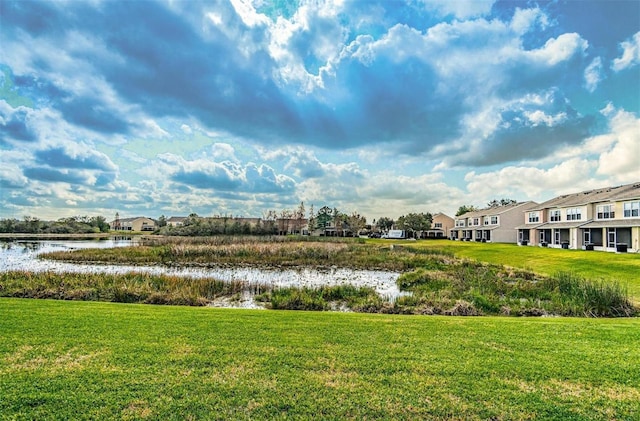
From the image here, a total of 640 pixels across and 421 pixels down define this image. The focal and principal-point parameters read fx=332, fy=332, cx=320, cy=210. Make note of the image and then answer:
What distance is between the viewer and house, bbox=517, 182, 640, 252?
25.5 metres

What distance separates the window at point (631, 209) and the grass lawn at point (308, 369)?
27.1 meters

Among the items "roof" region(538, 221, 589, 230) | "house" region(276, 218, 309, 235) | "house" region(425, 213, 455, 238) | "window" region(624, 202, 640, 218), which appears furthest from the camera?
"house" region(276, 218, 309, 235)

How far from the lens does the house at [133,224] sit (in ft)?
330

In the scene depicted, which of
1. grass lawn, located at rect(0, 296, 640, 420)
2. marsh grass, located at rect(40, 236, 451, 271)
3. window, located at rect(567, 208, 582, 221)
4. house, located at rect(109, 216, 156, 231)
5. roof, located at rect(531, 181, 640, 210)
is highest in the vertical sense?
roof, located at rect(531, 181, 640, 210)

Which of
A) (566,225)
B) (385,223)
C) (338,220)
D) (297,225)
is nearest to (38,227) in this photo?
(297,225)

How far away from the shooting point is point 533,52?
16.1 meters

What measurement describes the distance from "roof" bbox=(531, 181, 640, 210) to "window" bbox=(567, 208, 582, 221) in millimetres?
607

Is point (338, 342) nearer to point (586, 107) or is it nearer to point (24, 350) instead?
point (24, 350)

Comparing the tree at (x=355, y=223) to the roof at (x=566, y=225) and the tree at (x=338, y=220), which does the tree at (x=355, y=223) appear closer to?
the tree at (x=338, y=220)

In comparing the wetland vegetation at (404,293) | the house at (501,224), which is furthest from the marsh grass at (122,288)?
the house at (501,224)

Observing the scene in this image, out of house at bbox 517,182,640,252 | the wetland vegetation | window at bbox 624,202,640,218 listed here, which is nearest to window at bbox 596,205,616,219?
house at bbox 517,182,640,252

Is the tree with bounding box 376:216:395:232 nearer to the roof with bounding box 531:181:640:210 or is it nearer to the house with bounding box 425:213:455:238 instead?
the house with bounding box 425:213:455:238

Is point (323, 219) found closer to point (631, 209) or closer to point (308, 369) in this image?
point (631, 209)

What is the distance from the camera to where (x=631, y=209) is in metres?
26.0
